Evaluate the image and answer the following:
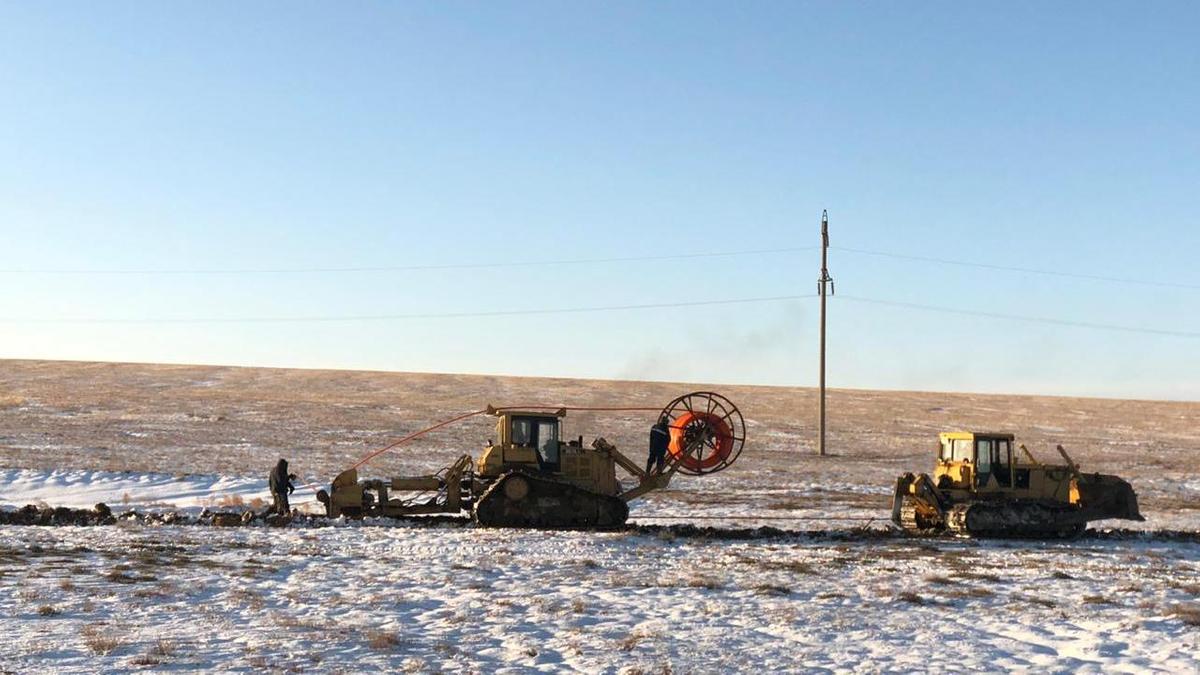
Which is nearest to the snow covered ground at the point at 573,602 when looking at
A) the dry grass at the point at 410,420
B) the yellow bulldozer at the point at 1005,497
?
the yellow bulldozer at the point at 1005,497

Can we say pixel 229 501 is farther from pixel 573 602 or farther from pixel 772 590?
pixel 772 590

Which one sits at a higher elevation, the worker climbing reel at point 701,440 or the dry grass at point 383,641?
the worker climbing reel at point 701,440

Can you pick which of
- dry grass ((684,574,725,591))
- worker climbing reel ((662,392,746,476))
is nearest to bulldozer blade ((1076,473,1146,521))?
worker climbing reel ((662,392,746,476))

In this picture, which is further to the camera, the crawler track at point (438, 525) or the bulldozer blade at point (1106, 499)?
the bulldozer blade at point (1106, 499)

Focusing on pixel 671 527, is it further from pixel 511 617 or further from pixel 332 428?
pixel 332 428

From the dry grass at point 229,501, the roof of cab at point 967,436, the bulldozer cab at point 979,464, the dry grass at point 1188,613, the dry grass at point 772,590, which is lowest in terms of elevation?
the dry grass at point 229,501

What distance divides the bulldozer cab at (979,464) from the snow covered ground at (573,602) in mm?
2479

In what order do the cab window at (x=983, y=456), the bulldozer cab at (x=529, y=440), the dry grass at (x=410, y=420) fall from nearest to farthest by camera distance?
the bulldozer cab at (x=529, y=440)
the cab window at (x=983, y=456)
the dry grass at (x=410, y=420)

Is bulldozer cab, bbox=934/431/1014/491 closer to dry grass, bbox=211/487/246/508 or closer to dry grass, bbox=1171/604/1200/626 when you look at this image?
dry grass, bbox=1171/604/1200/626

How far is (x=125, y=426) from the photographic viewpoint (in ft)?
164

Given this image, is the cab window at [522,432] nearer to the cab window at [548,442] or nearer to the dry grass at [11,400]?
the cab window at [548,442]

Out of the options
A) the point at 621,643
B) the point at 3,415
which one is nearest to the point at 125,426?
the point at 3,415

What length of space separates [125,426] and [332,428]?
29.9 ft

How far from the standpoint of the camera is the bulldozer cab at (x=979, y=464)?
24.3 meters
